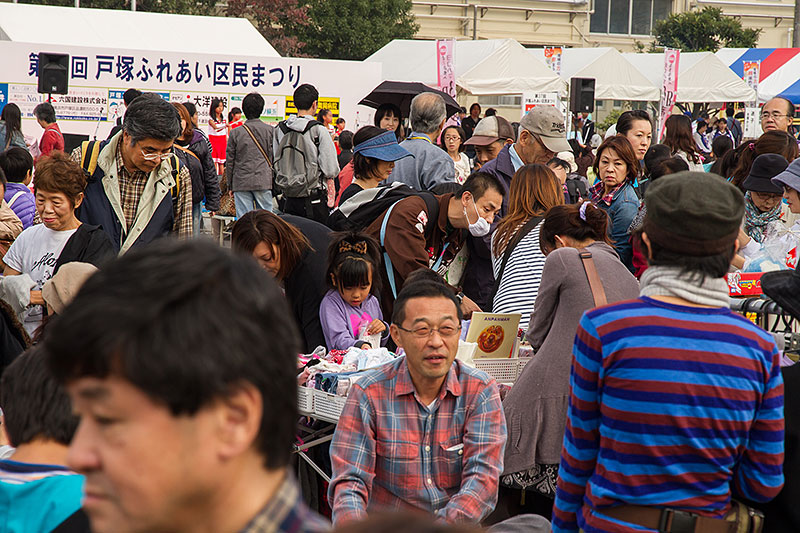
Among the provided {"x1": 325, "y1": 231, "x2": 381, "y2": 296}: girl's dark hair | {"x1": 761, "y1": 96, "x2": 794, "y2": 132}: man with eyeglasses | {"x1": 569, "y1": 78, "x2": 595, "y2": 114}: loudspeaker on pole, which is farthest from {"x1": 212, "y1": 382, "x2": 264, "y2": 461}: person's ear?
{"x1": 569, "y1": 78, "x2": 595, "y2": 114}: loudspeaker on pole

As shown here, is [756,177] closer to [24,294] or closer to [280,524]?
[24,294]

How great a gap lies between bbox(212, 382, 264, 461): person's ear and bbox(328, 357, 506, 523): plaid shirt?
2.19 metres

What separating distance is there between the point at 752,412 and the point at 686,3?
2061 inches

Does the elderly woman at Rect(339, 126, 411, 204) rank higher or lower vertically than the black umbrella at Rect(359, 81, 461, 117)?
lower

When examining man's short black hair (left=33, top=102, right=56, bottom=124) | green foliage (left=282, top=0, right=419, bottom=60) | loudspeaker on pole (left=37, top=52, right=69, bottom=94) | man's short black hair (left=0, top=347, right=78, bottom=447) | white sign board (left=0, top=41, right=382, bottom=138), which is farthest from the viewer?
green foliage (left=282, top=0, right=419, bottom=60)

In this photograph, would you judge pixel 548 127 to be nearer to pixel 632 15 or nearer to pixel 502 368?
pixel 502 368

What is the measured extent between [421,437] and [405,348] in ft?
1.09

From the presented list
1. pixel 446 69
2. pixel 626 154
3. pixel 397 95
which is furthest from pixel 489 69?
pixel 626 154

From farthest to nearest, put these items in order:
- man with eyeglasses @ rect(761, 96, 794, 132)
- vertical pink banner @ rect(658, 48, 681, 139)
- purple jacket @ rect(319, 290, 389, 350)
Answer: vertical pink banner @ rect(658, 48, 681, 139)
man with eyeglasses @ rect(761, 96, 794, 132)
purple jacket @ rect(319, 290, 389, 350)

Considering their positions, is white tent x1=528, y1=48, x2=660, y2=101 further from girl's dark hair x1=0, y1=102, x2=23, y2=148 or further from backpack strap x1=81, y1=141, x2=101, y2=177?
backpack strap x1=81, y1=141, x2=101, y2=177

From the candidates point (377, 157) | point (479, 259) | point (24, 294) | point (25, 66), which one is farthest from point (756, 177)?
point (25, 66)

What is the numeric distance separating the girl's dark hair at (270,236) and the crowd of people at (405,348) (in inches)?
0.5

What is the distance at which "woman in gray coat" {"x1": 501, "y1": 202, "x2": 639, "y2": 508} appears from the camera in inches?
153

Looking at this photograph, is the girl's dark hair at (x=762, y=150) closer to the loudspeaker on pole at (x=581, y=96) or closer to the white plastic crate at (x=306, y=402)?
the white plastic crate at (x=306, y=402)
